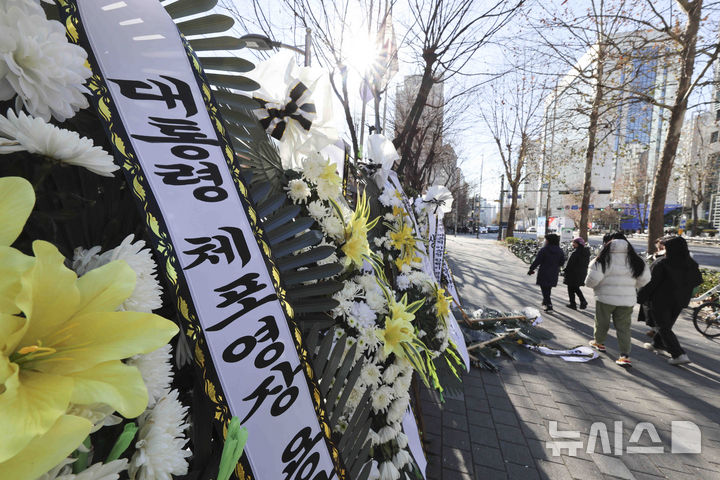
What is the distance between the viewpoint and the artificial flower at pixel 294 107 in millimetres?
1534

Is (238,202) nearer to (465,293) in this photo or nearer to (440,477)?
(440,477)

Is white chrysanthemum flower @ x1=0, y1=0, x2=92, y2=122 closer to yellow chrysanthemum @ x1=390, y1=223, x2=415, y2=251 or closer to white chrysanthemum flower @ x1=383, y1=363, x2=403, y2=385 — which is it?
white chrysanthemum flower @ x1=383, y1=363, x2=403, y2=385

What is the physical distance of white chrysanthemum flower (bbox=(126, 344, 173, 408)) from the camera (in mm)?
631

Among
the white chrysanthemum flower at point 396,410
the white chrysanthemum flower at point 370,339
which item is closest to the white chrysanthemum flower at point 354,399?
the white chrysanthemum flower at point 370,339

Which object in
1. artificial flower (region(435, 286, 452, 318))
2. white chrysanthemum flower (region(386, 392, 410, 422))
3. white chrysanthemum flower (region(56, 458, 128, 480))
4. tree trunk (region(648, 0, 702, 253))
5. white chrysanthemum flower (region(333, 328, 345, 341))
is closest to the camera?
white chrysanthemum flower (region(56, 458, 128, 480))

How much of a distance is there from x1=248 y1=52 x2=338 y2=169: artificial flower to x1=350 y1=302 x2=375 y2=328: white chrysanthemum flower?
694 millimetres

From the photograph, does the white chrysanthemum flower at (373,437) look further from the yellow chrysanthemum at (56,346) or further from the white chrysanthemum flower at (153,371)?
the yellow chrysanthemum at (56,346)

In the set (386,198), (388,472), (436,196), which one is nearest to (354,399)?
(388,472)

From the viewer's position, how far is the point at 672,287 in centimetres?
503

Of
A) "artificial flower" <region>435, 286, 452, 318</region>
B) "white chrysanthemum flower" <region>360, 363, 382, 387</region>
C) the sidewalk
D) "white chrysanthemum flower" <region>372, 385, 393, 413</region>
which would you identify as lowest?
the sidewalk

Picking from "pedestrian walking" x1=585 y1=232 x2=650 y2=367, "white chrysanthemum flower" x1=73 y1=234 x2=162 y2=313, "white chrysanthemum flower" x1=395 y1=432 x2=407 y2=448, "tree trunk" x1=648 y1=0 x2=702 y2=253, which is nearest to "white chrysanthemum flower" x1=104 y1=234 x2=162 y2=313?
"white chrysanthemum flower" x1=73 y1=234 x2=162 y2=313

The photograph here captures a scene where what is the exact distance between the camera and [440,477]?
2.72m

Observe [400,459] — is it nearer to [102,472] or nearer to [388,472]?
[388,472]

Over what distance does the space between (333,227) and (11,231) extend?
3.67ft
